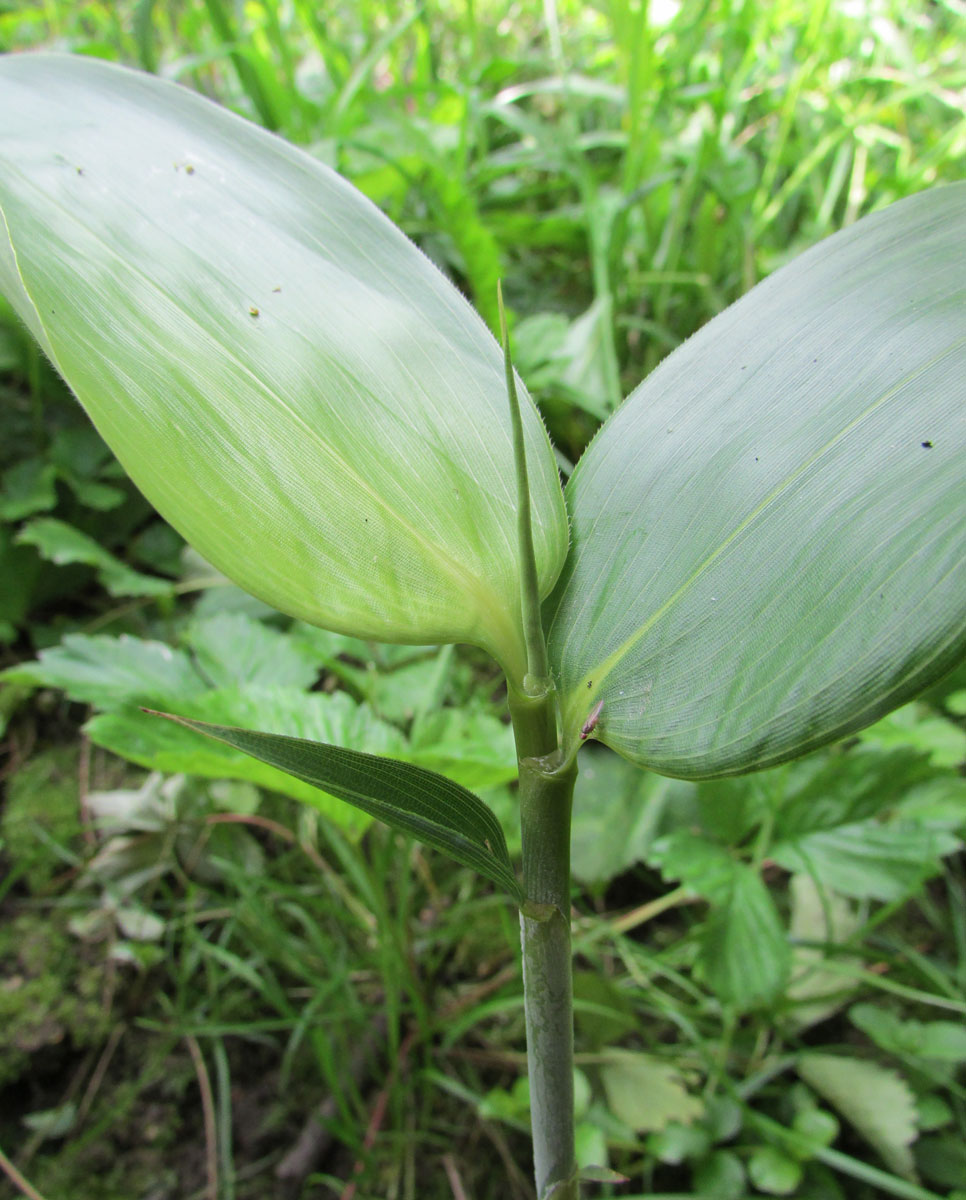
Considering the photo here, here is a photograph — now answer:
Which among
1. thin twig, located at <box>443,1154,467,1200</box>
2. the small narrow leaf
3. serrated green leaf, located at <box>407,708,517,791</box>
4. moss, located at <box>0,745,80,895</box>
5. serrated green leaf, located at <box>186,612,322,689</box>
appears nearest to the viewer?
the small narrow leaf

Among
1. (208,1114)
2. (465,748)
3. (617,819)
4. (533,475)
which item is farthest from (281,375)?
(208,1114)

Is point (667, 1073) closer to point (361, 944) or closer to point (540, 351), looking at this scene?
point (361, 944)

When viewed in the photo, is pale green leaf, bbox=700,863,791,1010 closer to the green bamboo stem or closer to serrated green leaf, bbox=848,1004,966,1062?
serrated green leaf, bbox=848,1004,966,1062

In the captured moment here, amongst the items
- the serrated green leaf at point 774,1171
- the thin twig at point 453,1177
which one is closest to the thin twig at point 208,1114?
the thin twig at point 453,1177

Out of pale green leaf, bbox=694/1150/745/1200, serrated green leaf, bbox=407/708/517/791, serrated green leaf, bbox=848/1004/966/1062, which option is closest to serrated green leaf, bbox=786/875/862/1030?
serrated green leaf, bbox=848/1004/966/1062

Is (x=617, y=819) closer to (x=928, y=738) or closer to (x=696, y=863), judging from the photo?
(x=696, y=863)

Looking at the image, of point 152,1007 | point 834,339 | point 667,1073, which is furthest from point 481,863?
point 152,1007
